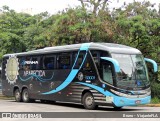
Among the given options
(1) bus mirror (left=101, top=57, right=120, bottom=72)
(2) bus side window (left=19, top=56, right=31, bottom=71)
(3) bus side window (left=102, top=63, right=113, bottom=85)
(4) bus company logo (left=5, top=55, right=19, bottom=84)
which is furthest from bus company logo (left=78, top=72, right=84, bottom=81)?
(4) bus company logo (left=5, top=55, right=19, bottom=84)

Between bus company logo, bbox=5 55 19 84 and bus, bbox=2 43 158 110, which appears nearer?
bus, bbox=2 43 158 110

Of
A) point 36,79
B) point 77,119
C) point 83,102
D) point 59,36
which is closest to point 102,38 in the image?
point 59,36

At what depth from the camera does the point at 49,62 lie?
70.1ft

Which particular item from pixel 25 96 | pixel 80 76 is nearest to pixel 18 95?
pixel 25 96

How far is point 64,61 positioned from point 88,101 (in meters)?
2.96

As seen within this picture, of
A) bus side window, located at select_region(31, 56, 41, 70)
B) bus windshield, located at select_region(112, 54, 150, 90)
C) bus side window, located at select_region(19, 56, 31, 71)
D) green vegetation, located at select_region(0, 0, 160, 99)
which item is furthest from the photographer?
green vegetation, located at select_region(0, 0, 160, 99)

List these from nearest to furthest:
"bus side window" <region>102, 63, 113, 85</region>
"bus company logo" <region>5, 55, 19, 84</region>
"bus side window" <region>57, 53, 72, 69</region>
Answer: "bus side window" <region>102, 63, 113, 85</region>
"bus side window" <region>57, 53, 72, 69</region>
"bus company logo" <region>5, 55, 19, 84</region>

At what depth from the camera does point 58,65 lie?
20516 mm

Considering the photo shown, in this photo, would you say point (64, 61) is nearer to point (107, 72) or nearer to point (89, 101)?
point (89, 101)

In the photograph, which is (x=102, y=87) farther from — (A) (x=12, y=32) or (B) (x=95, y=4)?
(A) (x=12, y=32)

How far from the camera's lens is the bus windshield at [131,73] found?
55.5ft

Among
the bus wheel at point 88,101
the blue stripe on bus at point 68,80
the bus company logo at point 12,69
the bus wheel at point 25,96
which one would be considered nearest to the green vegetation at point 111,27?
the bus company logo at point 12,69

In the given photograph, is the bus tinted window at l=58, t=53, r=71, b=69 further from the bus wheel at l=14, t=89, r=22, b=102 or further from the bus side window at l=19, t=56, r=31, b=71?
the bus wheel at l=14, t=89, r=22, b=102

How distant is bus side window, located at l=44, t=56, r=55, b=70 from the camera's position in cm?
2097
